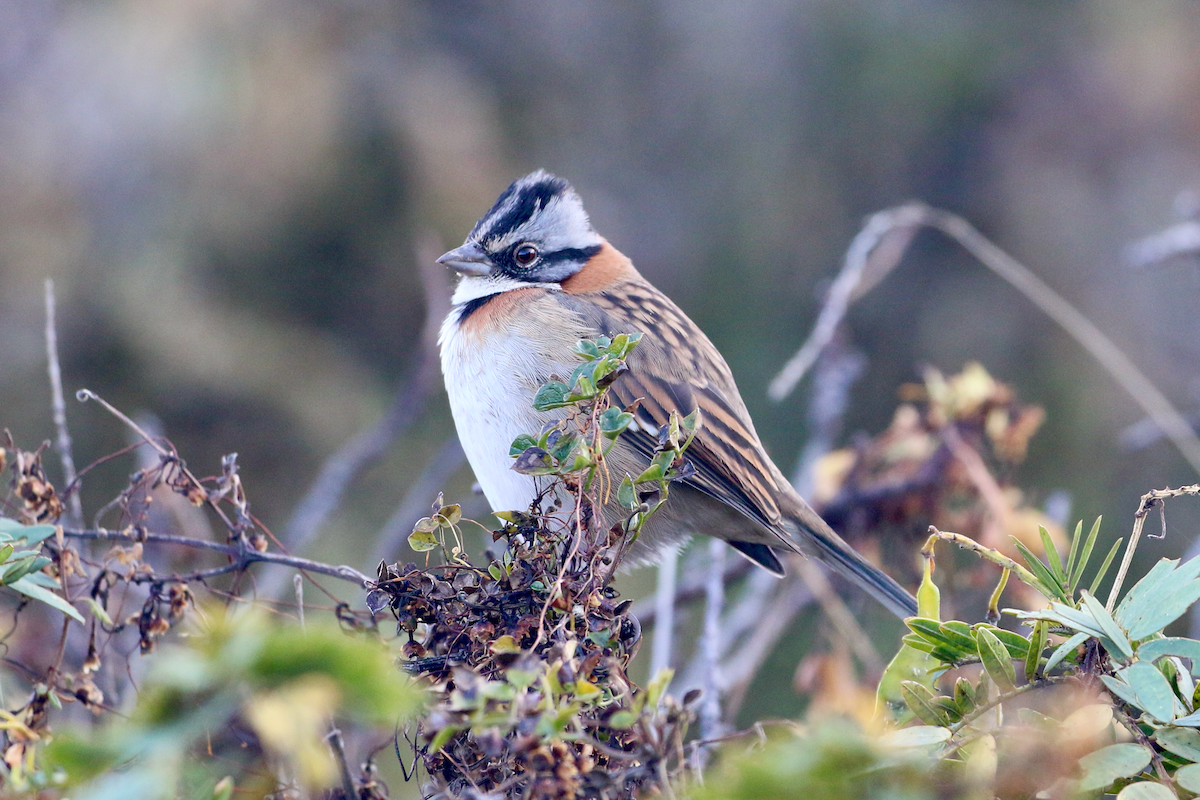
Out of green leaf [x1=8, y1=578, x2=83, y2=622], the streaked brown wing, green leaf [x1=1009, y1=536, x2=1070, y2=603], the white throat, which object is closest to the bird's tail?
the streaked brown wing

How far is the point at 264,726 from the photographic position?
833 millimetres

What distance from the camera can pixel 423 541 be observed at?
177cm

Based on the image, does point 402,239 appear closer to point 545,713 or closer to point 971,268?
point 971,268

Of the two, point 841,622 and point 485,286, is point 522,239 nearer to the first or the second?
point 485,286

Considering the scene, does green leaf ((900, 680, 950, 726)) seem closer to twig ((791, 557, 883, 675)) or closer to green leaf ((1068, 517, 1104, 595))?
green leaf ((1068, 517, 1104, 595))

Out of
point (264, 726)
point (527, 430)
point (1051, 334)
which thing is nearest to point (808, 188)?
point (1051, 334)

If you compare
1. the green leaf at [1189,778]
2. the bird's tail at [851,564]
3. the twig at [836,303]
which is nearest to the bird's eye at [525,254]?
the twig at [836,303]

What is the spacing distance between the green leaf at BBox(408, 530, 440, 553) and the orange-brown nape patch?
1.88 metres

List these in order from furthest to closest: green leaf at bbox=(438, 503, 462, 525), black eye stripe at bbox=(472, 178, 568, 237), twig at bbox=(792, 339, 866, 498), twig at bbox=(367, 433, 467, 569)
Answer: twig at bbox=(792, 339, 866, 498) < black eye stripe at bbox=(472, 178, 568, 237) < twig at bbox=(367, 433, 467, 569) < green leaf at bbox=(438, 503, 462, 525)

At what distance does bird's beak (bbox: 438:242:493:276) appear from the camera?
3510mm

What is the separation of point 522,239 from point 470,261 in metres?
0.19

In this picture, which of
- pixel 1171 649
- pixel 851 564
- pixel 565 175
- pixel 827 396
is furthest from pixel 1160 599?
pixel 565 175

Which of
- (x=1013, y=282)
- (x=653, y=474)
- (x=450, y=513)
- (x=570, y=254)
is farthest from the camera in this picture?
(x=570, y=254)

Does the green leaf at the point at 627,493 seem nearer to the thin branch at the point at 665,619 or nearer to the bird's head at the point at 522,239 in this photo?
the thin branch at the point at 665,619
